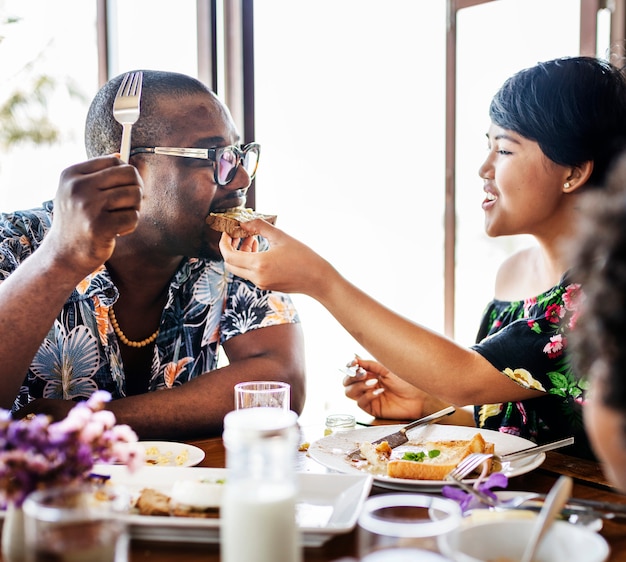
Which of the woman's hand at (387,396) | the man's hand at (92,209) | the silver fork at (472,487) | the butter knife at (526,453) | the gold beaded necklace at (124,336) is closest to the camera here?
the silver fork at (472,487)

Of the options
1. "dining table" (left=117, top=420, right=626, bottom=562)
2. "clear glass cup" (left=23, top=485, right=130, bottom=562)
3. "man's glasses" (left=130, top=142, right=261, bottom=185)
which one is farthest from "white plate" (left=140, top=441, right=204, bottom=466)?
"man's glasses" (left=130, top=142, right=261, bottom=185)

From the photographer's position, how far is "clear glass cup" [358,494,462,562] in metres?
1.02

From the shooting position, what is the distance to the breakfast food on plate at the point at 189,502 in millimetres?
1100

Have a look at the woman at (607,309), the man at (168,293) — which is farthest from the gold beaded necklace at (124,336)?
the woman at (607,309)

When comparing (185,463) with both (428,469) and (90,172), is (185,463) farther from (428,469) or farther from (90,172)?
(90,172)

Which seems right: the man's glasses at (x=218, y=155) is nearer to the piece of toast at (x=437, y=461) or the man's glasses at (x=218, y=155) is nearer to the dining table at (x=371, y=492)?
the dining table at (x=371, y=492)

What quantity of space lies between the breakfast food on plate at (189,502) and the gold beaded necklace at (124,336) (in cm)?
107

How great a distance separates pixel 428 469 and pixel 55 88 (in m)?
4.82

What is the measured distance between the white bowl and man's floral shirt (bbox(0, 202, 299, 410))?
1307 millimetres

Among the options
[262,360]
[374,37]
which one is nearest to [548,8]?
[374,37]

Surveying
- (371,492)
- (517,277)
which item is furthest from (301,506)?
(517,277)

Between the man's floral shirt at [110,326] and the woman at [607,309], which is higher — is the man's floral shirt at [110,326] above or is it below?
below

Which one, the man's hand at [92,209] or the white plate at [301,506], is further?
the man's hand at [92,209]

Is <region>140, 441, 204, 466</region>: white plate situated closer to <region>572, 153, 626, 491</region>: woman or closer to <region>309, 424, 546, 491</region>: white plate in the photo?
<region>309, 424, 546, 491</region>: white plate
